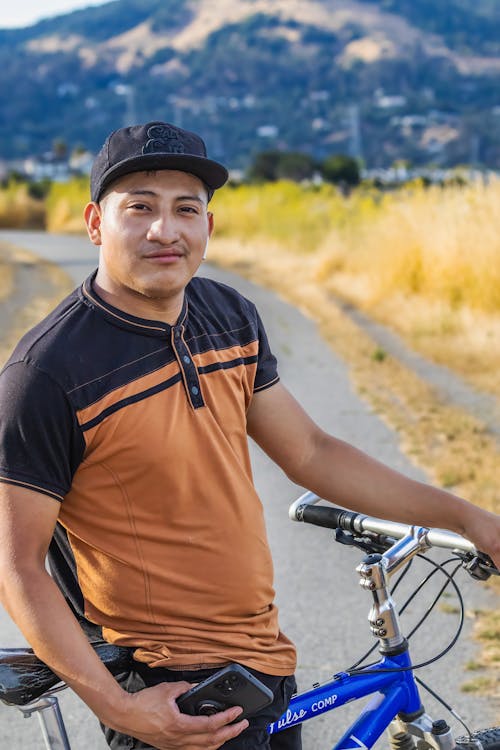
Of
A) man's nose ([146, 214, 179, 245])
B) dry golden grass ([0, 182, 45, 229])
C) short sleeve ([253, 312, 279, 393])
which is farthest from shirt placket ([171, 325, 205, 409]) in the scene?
dry golden grass ([0, 182, 45, 229])

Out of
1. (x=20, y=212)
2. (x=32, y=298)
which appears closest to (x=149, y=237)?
(x=32, y=298)

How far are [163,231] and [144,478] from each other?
18.3 inches

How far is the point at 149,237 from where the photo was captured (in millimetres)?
2154


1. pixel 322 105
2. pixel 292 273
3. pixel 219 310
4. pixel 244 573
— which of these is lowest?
pixel 244 573

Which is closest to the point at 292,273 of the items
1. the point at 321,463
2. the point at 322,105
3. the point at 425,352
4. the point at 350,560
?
the point at 425,352

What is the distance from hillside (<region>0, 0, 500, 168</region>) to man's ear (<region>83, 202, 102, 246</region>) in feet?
348

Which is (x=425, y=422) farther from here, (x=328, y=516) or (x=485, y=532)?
(x=485, y=532)

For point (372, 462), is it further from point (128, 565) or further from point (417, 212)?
point (417, 212)

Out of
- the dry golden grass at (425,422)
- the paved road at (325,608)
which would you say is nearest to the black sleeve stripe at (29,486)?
the paved road at (325,608)

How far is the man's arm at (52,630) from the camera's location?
6.42ft

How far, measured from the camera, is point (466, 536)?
2.38 metres

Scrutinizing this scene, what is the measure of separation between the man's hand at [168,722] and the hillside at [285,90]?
4188 inches

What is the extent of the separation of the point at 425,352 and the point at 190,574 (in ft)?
34.0

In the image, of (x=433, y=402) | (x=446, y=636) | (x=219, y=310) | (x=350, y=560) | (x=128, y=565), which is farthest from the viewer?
(x=433, y=402)
